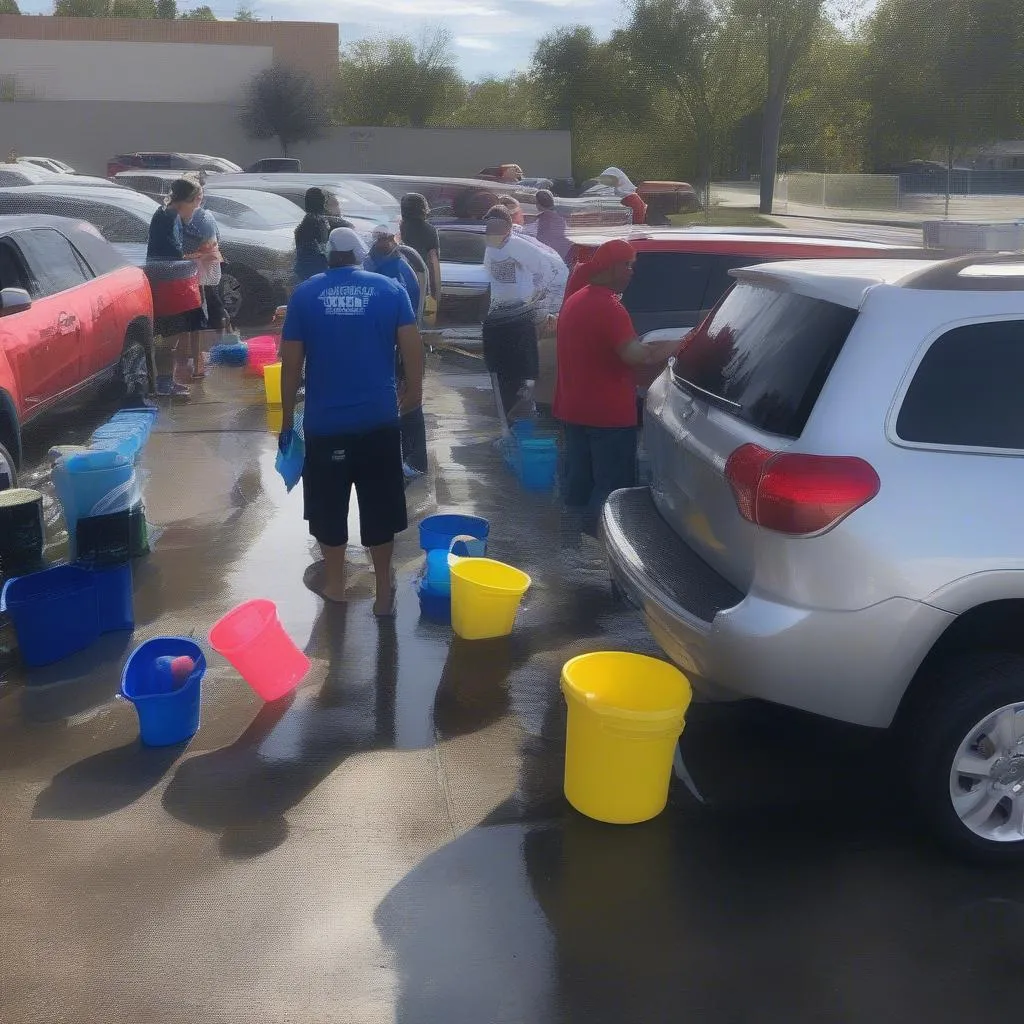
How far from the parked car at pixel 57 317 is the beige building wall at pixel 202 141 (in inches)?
1561

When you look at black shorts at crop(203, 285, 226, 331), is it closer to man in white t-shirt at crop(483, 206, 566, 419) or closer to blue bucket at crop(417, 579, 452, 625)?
man in white t-shirt at crop(483, 206, 566, 419)

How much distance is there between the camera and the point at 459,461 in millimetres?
8742

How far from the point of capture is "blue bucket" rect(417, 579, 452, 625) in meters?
5.70

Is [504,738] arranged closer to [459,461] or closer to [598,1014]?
[598,1014]

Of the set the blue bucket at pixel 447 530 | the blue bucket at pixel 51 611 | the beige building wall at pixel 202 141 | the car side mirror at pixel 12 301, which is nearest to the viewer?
the blue bucket at pixel 51 611

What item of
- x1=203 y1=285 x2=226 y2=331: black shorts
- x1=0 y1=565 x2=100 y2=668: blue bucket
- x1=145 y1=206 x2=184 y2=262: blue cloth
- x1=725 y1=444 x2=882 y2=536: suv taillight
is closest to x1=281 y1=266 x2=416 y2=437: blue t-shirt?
x1=0 y1=565 x2=100 y2=668: blue bucket

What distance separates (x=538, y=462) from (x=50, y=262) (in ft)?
12.4

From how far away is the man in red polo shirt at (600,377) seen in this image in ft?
19.5

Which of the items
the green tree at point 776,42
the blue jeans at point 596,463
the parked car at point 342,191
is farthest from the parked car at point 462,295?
Result: the green tree at point 776,42

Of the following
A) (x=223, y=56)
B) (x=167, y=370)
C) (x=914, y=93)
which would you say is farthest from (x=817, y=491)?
(x=223, y=56)

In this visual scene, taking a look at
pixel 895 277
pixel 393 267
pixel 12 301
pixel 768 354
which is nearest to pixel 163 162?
pixel 393 267

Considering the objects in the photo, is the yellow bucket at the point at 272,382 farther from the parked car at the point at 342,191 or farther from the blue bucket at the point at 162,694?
the parked car at the point at 342,191

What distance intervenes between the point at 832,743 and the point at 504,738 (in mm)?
1244

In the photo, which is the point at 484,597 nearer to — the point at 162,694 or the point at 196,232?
the point at 162,694
